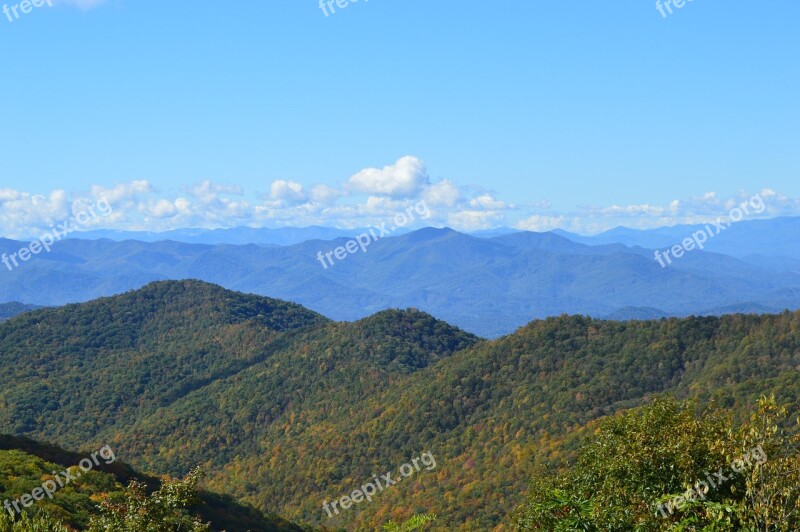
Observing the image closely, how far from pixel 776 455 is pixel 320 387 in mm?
145702

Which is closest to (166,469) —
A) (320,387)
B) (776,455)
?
(320,387)

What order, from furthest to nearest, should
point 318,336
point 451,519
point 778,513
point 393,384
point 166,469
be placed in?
point 318,336 → point 393,384 → point 166,469 → point 451,519 → point 778,513

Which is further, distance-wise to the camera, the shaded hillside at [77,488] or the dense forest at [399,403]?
the dense forest at [399,403]

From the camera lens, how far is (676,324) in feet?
456

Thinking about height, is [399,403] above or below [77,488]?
below

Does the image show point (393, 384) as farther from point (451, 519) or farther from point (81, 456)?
point (81, 456)

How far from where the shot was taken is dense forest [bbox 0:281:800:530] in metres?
107

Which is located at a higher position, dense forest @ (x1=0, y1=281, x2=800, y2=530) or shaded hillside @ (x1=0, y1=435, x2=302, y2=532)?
shaded hillside @ (x1=0, y1=435, x2=302, y2=532)

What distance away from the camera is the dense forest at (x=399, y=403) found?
350 feet

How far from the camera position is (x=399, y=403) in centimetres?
14375

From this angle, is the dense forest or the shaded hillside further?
the dense forest

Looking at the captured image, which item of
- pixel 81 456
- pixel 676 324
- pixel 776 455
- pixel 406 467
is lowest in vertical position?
pixel 406 467

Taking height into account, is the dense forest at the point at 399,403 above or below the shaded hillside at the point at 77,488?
below

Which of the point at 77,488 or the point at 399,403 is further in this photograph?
the point at 399,403
